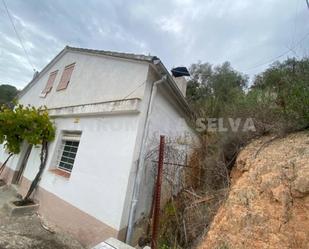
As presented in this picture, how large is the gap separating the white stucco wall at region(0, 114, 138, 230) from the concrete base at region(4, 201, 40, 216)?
94 centimetres

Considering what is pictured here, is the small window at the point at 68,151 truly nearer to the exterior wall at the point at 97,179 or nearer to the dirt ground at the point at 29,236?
the exterior wall at the point at 97,179

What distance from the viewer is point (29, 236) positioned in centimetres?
542

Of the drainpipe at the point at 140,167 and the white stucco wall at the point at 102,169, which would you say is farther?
the white stucco wall at the point at 102,169

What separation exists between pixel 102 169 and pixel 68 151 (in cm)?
259

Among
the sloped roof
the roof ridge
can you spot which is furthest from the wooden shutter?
the roof ridge

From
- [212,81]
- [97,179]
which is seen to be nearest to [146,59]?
[97,179]

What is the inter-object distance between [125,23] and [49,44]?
583cm

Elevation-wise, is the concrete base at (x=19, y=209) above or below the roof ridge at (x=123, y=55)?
below

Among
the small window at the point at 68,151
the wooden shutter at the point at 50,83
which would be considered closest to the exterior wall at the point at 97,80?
the wooden shutter at the point at 50,83

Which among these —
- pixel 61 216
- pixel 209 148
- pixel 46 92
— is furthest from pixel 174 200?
pixel 46 92

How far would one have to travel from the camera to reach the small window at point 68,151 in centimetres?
716

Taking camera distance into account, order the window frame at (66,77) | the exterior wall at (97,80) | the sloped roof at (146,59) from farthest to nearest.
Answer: the window frame at (66,77), the exterior wall at (97,80), the sloped roof at (146,59)

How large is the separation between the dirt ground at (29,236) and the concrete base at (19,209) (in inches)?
7.3

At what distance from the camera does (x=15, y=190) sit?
898 centimetres
